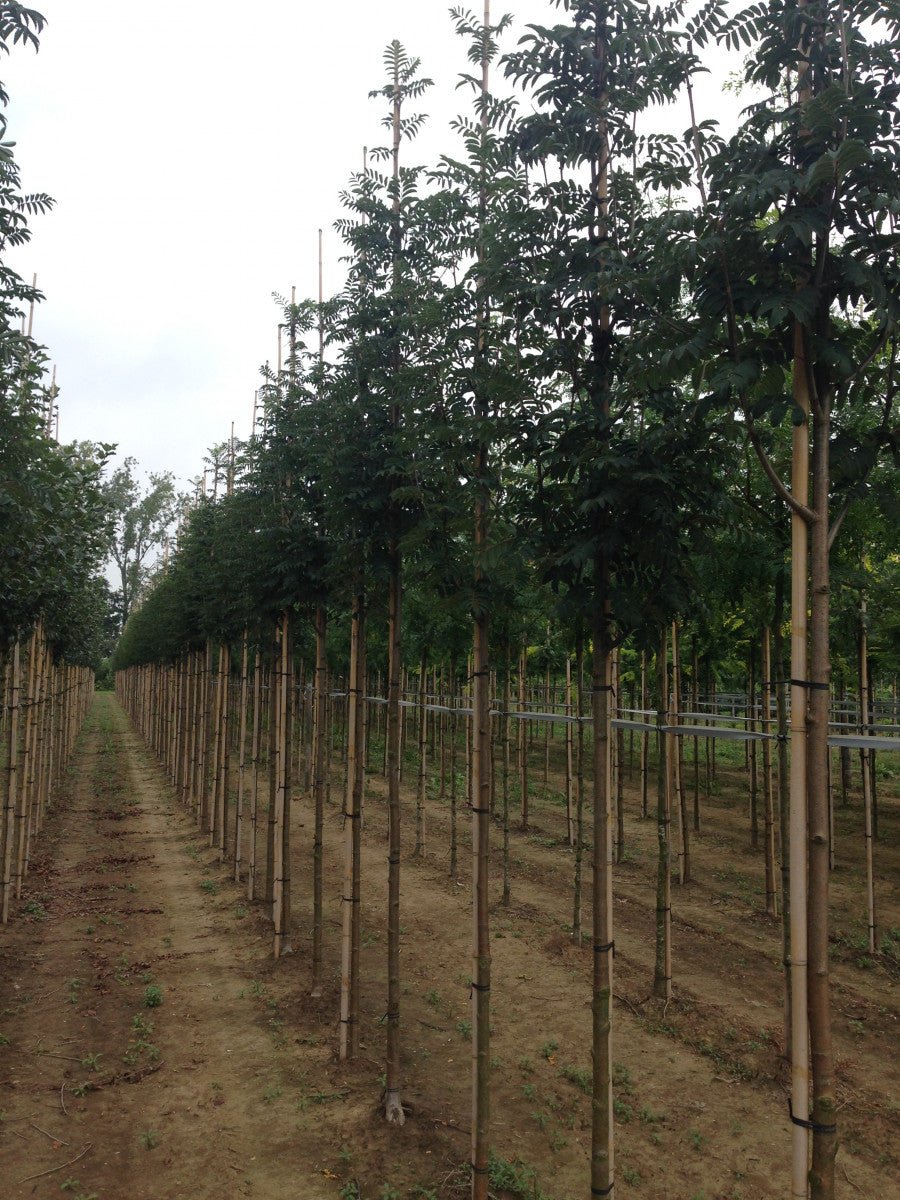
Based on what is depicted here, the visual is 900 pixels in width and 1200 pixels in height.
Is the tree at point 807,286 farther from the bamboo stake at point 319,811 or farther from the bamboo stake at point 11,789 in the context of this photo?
the bamboo stake at point 11,789

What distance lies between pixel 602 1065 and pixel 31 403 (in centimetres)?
640

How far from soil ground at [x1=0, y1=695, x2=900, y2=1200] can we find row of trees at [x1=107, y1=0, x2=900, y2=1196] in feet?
2.78

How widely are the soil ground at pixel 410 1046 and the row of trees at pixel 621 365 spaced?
848mm

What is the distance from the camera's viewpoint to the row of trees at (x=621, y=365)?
302 cm

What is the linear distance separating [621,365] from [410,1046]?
19.5 feet

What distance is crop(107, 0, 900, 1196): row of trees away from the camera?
3.02 meters

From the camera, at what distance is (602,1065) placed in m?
3.86

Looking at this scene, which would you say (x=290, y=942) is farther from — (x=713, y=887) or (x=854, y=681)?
(x=854, y=681)

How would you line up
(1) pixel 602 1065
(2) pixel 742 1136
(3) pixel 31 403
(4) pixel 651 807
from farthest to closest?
(4) pixel 651 807 < (3) pixel 31 403 < (2) pixel 742 1136 < (1) pixel 602 1065

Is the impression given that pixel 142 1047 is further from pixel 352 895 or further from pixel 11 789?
pixel 11 789

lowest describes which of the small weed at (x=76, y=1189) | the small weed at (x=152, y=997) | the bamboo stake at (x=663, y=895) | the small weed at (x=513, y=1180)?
the small weed at (x=152, y=997)

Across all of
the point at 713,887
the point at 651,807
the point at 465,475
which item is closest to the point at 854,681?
the point at 651,807

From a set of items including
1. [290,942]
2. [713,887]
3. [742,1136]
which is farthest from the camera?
[713,887]

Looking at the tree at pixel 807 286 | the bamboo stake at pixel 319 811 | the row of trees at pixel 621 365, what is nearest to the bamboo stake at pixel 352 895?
the row of trees at pixel 621 365
